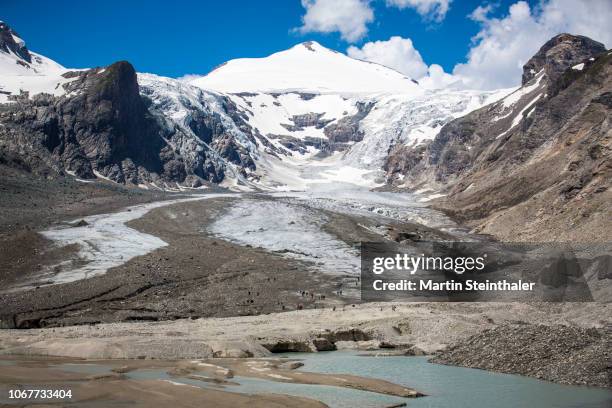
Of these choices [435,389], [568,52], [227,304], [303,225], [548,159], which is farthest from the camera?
[568,52]

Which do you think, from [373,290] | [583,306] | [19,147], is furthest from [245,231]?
[19,147]

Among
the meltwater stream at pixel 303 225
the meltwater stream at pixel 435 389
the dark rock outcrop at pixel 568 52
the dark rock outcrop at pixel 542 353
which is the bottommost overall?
the meltwater stream at pixel 435 389

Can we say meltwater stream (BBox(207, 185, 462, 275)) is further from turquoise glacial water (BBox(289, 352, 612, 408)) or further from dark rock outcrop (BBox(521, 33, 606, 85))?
dark rock outcrop (BBox(521, 33, 606, 85))

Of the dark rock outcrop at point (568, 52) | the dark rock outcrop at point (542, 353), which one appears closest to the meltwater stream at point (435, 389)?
the dark rock outcrop at point (542, 353)

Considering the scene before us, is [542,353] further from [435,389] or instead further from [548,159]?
[548,159]

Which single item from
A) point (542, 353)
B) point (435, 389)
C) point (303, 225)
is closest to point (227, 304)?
point (435, 389)

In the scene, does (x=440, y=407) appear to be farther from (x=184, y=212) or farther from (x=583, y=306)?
(x=184, y=212)

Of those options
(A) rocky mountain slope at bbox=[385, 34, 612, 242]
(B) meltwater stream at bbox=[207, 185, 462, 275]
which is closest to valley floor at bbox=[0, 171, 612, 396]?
(B) meltwater stream at bbox=[207, 185, 462, 275]

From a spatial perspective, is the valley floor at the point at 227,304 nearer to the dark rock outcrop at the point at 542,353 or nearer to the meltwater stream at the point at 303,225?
the dark rock outcrop at the point at 542,353

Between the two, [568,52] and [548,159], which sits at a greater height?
[568,52]
